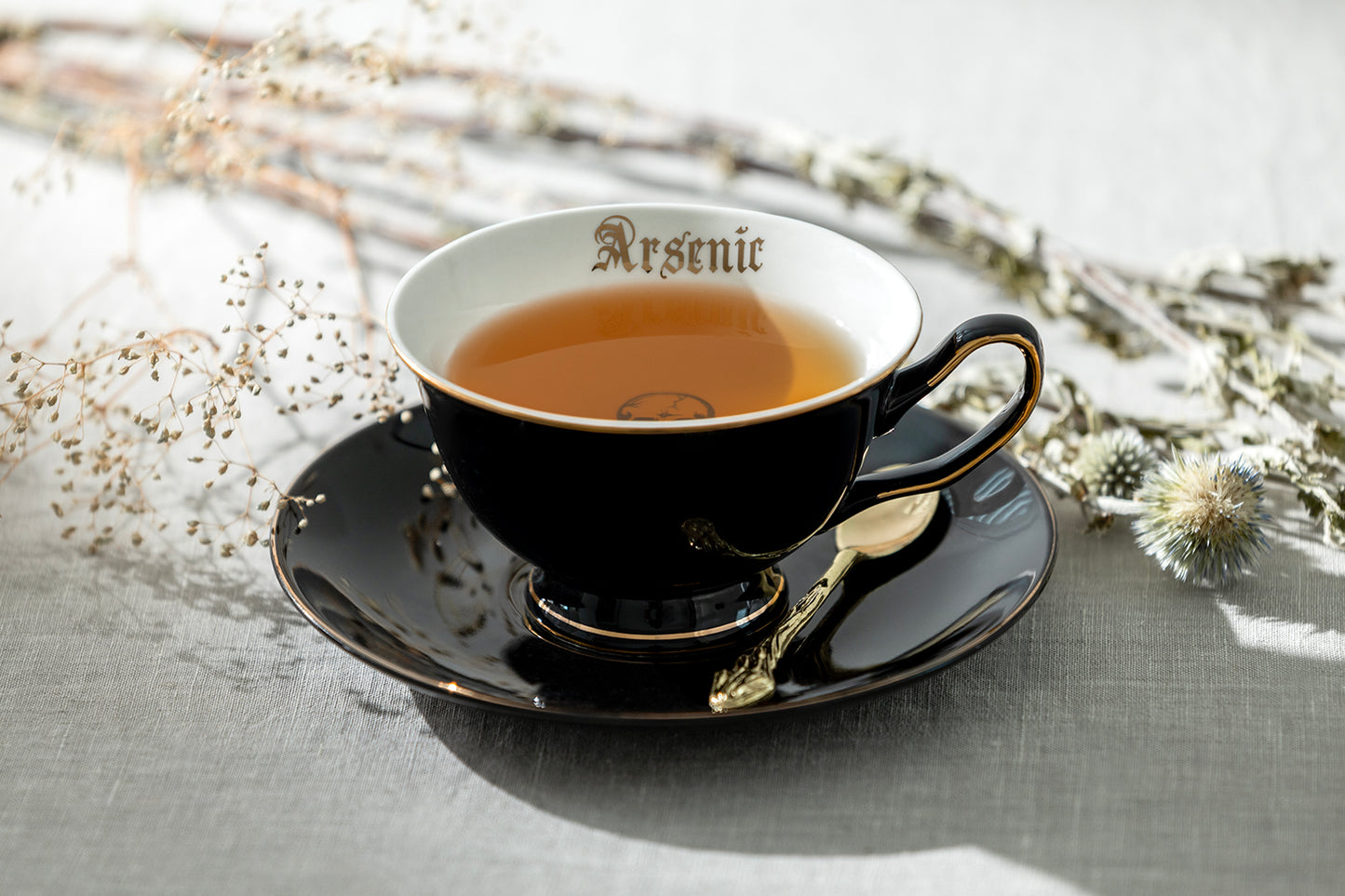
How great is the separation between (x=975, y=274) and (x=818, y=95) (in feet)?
1.95

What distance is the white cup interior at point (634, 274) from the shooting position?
0.80 meters

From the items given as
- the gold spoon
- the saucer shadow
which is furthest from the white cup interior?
the saucer shadow

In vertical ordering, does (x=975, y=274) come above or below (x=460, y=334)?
below

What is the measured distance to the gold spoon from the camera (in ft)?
2.29

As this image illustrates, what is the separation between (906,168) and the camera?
1428 mm

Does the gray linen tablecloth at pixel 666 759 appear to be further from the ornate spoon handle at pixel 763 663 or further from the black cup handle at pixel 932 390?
the black cup handle at pixel 932 390

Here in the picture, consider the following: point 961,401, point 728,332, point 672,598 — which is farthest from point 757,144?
point 672,598

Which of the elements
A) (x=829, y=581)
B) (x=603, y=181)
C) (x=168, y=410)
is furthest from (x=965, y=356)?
(x=603, y=181)

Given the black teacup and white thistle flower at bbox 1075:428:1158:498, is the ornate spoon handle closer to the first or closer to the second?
the black teacup

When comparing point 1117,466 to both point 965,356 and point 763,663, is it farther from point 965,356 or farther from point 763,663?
point 763,663

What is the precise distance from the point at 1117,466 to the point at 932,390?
272 millimetres

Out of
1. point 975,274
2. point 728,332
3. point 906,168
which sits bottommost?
point 975,274

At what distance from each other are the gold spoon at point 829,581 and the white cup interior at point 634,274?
12 cm

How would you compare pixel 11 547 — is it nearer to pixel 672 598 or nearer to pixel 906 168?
pixel 672 598
